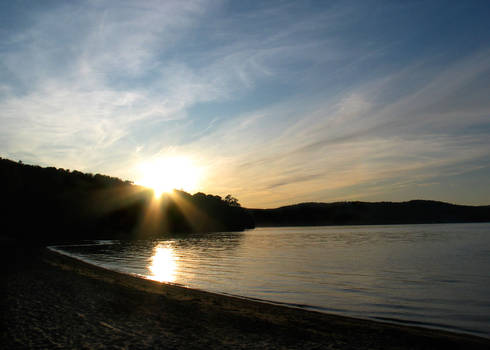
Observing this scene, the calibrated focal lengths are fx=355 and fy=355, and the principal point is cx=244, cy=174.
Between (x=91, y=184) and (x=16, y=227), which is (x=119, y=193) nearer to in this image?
(x=91, y=184)

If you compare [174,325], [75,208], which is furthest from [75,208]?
[174,325]

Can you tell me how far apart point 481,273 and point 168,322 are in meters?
28.0

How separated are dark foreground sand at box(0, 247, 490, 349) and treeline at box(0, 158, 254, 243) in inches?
2607

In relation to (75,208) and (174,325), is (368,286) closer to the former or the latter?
(174,325)

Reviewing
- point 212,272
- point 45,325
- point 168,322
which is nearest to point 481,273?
point 212,272

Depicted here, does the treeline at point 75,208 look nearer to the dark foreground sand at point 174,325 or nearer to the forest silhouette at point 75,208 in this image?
the forest silhouette at point 75,208

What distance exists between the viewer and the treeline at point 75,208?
323ft

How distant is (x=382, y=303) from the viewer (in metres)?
18.8

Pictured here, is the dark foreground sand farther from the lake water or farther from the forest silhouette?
the forest silhouette

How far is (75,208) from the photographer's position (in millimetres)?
127812

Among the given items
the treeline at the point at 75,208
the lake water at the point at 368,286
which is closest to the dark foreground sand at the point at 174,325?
the lake water at the point at 368,286

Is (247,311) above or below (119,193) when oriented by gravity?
below

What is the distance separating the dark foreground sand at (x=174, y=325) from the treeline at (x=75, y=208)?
217 ft

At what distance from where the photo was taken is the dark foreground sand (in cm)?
1023
